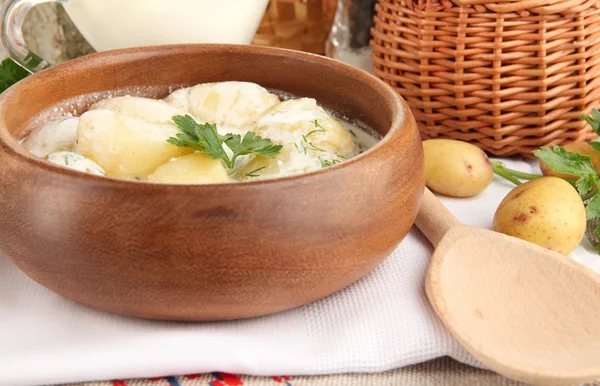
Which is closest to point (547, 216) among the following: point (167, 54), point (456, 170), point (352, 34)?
point (456, 170)

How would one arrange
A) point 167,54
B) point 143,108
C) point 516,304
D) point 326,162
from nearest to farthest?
1. point 516,304
2. point 326,162
3. point 143,108
4. point 167,54

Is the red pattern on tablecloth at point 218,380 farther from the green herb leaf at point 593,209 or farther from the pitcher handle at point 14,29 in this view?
the pitcher handle at point 14,29

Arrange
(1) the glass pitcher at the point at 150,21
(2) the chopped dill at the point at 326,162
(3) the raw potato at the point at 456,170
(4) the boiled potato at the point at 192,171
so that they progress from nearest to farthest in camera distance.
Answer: (4) the boiled potato at the point at 192,171 → (2) the chopped dill at the point at 326,162 → (3) the raw potato at the point at 456,170 → (1) the glass pitcher at the point at 150,21

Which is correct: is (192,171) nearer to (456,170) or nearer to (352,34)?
A: (456,170)

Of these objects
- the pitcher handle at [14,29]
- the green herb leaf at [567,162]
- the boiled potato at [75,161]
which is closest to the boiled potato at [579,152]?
the green herb leaf at [567,162]

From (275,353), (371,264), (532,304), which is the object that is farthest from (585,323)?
(275,353)

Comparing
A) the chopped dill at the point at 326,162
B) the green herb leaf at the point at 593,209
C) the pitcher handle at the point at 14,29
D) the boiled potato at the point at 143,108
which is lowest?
the green herb leaf at the point at 593,209
